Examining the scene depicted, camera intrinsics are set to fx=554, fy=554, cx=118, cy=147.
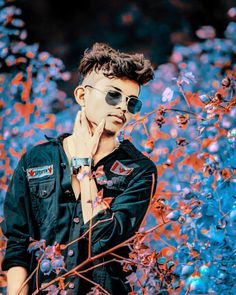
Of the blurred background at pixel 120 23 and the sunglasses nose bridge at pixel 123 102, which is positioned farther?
the blurred background at pixel 120 23

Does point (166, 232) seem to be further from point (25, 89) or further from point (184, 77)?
point (25, 89)

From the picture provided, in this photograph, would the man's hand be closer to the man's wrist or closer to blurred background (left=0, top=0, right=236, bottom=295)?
the man's wrist

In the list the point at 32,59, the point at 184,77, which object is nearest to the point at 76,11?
the point at 32,59

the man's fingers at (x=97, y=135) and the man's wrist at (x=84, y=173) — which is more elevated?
the man's fingers at (x=97, y=135)

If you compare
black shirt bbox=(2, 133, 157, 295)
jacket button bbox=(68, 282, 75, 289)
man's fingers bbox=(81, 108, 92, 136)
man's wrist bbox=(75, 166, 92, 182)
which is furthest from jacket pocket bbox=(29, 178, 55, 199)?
jacket button bbox=(68, 282, 75, 289)

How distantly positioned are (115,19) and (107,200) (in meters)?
1.20

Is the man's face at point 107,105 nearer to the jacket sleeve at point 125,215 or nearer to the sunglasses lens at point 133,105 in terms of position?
the sunglasses lens at point 133,105

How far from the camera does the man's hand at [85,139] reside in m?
1.96

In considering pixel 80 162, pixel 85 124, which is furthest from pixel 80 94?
pixel 80 162

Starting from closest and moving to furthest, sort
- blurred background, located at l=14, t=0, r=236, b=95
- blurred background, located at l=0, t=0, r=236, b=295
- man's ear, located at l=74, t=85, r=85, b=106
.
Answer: man's ear, located at l=74, t=85, r=85, b=106
blurred background, located at l=0, t=0, r=236, b=295
blurred background, located at l=14, t=0, r=236, b=95

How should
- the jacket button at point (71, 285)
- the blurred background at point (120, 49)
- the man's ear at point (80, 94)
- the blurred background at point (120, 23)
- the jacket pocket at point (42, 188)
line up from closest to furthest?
the jacket button at point (71, 285)
the jacket pocket at point (42, 188)
the man's ear at point (80, 94)
the blurred background at point (120, 49)
the blurred background at point (120, 23)

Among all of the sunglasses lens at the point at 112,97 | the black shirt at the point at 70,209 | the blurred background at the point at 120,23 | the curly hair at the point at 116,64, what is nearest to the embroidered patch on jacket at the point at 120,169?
the black shirt at the point at 70,209

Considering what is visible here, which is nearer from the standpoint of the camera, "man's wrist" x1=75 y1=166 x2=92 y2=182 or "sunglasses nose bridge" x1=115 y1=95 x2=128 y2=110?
"man's wrist" x1=75 y1=166 x2=92 y2=182

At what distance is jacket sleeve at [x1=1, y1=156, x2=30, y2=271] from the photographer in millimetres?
1928
